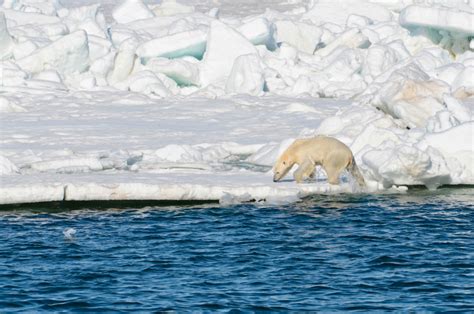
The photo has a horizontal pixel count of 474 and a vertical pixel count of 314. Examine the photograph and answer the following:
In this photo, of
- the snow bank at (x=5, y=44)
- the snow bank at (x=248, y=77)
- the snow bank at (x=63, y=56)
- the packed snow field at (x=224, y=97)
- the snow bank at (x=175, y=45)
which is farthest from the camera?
the snow bank at (x=5, y=44)

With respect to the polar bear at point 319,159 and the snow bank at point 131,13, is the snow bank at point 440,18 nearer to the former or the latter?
the snow bank at point 131,13

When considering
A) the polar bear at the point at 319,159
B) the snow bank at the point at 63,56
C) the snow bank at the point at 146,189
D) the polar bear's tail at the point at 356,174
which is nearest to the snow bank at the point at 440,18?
the snow bank at the point at 63,56

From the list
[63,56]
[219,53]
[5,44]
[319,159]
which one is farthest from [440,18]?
[319,159]

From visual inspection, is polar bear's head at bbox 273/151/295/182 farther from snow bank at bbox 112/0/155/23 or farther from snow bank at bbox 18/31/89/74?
snow bank at bbox 112/0/155/23

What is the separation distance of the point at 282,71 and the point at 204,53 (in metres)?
1.93

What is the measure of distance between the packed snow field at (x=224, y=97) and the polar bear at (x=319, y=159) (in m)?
0.22

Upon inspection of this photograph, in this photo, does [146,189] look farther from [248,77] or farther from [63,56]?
[63,56]

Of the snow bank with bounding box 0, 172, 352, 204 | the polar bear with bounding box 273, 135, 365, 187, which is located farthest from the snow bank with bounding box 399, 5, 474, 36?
the snow bank with bounding box 0, 172, 352, 204

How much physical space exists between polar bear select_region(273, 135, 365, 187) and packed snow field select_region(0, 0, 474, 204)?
0.72 ft

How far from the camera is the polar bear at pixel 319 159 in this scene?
52.3 feet

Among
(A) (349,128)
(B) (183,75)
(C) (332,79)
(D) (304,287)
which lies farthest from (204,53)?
(D) (304,287)

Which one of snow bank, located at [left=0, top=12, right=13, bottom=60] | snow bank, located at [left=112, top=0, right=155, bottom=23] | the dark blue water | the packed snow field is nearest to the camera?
the dark blue water

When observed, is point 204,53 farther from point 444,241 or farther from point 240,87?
point 444,241

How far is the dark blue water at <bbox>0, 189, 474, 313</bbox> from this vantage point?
10461mm
